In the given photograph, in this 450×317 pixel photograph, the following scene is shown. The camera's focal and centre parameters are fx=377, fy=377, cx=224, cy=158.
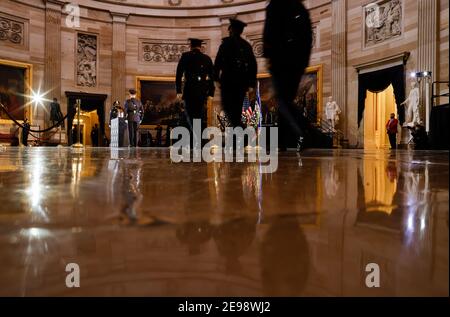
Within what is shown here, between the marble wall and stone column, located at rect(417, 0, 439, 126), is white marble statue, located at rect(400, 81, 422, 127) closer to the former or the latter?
stone column, located at rect(417, 0, 439, 126)

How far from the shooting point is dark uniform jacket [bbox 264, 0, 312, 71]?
391 cm

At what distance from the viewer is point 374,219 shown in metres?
0.91

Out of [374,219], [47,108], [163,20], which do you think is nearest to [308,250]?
[374,219]

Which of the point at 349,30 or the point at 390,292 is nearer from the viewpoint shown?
the point at 390,292

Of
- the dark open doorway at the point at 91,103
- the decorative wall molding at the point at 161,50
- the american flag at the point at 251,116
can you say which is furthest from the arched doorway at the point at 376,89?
the dark open doorway at the point at 91,103

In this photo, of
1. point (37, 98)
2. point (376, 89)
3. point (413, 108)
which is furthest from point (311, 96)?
point (37, 98)

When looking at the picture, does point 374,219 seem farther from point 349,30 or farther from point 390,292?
point 349,30

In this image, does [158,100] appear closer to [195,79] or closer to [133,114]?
[133,114]

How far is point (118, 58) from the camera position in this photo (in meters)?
21.4

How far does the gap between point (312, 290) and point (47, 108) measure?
2121cm

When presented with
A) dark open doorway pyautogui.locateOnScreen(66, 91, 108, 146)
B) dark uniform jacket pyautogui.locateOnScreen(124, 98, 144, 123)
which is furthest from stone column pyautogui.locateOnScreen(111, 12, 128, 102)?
dark uniform jacket pyautogui.locateOnScreen(124, 98, 144, 123)

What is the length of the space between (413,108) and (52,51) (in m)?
17.4

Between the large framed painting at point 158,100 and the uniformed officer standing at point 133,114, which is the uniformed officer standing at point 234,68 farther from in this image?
the large framed painting at point 158,100

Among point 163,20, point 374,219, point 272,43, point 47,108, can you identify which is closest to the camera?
point 374,219
